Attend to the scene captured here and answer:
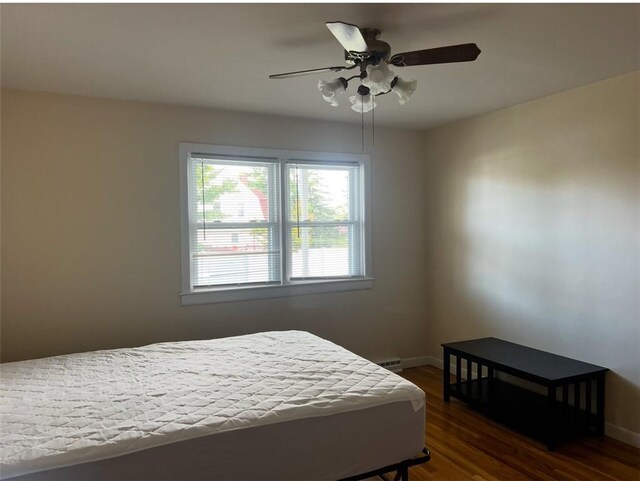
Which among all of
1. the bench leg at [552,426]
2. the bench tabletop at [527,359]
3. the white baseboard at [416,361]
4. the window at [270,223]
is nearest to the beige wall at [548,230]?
the bench tabletop at [527,359]

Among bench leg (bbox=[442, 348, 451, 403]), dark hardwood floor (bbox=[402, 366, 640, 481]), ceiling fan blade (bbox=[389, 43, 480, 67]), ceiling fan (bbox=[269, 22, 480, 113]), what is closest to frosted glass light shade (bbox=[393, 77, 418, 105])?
ceiling fan (bbox=[269, 22, 480, 113])

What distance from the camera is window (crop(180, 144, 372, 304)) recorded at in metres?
3.69

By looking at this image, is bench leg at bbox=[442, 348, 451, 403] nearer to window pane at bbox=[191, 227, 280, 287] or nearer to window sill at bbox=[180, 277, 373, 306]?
window sill at bbox=[180, 277, 373, 306]

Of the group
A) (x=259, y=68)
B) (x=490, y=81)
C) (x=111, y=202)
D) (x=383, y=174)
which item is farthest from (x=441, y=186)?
(x=111, y=202)

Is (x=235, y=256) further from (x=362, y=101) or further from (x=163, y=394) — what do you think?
(x=362, y=101)

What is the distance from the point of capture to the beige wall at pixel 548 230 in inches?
116

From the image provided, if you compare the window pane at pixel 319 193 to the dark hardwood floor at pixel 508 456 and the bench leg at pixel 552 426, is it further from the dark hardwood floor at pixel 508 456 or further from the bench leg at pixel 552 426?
the bench leg at pixel 552 426

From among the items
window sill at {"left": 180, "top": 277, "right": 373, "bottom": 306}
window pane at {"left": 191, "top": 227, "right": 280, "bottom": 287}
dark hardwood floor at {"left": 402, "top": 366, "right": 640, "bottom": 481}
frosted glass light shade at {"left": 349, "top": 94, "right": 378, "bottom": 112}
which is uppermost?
frosted glass light shade at {"left": 349, "top": 94, "right": 378, "bottom": 112}

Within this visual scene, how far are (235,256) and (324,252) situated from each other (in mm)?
859

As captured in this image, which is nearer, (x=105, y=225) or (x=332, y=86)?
(x=332, y=86)

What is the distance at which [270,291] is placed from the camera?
3918 mm

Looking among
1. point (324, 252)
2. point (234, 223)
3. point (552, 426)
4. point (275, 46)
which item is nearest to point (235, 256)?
point (234, 223)

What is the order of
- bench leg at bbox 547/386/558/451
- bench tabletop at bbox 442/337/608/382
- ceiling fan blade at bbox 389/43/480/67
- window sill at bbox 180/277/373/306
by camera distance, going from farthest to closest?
window sill at bbox 180/277/373/306 < bench tabletop at bbox 442/337/608/382 < bench leg at bbox 547/386/558/451 < ceiling fan blade at bbox 389/43/480/67

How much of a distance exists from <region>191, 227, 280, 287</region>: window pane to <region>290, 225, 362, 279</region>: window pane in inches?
7.8
